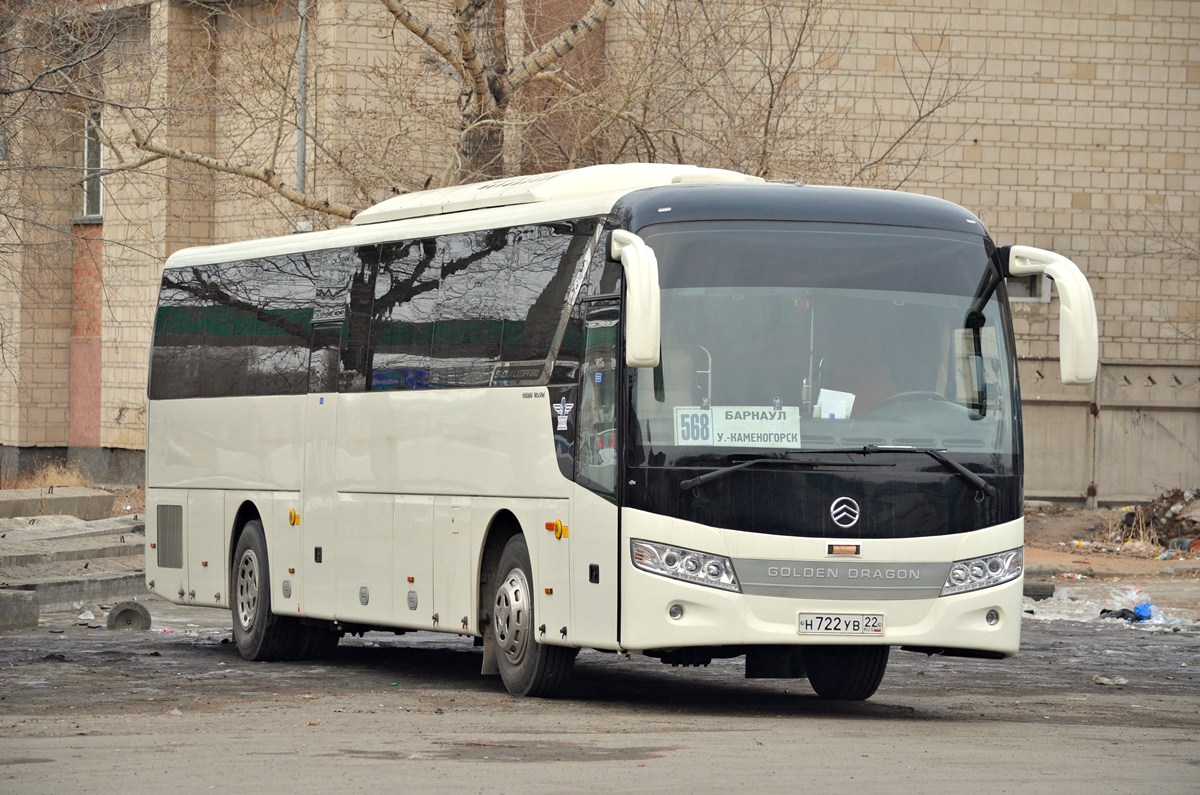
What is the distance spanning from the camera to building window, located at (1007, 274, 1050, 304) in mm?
33812

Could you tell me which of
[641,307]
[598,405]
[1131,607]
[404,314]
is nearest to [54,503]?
[1131,607]

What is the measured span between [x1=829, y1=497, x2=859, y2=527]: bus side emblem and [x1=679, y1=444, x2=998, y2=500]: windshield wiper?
8.1 inches

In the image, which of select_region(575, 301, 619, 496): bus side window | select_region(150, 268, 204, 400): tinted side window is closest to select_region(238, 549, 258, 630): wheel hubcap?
select_region(150, 268, 204, 400): tinted side window

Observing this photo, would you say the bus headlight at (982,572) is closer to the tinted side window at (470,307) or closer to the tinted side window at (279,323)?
the tinted side window at (470,307)

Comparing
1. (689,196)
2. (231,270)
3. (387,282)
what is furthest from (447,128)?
(689,196)

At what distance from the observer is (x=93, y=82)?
19.8 metres

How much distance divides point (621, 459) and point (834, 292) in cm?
154

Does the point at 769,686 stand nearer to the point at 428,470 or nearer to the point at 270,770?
the point at 428,470

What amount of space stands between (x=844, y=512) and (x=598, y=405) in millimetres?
1499

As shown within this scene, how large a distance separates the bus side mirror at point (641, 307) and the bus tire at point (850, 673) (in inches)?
103

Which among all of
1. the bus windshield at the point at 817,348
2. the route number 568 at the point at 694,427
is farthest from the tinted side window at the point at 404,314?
the route number 568 at the point at 694,427

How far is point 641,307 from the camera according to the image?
11383mm

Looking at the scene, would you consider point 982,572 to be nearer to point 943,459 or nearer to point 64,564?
point 943,459

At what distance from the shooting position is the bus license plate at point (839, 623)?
1172 cm
